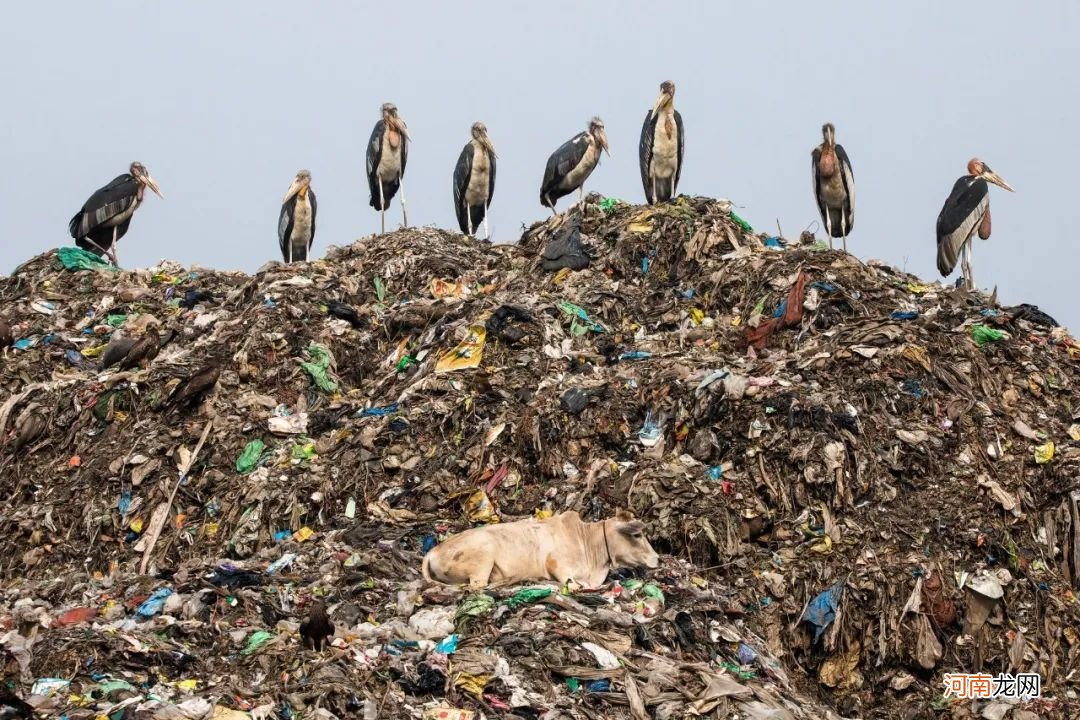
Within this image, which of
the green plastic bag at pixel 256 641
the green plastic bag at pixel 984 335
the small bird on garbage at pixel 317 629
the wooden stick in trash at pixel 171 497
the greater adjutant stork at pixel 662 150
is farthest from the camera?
the greater adjutant stork at pixel 662 150

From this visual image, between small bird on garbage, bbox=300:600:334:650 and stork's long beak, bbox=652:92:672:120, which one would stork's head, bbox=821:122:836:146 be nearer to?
stork's long beak, bbox=652:92:672:120

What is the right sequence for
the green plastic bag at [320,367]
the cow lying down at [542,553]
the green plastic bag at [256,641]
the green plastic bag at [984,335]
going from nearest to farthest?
1. the green plastic bag at [256,641]
2. the cow lying down at [542,553]
3. the green plastic bag at [984,335]
4. the green plastic bag at [320,367]

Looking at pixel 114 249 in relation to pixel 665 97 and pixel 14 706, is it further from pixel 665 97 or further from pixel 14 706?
pixel 14 706

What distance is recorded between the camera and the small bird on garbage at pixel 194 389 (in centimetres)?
1124

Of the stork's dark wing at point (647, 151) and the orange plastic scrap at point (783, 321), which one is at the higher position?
the stork's dark wing at point (647, 151)

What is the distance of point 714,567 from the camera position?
9.05 meters

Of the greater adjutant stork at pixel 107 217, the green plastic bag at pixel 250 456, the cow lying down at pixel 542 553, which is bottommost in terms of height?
the cow lying down at pixel 542 553

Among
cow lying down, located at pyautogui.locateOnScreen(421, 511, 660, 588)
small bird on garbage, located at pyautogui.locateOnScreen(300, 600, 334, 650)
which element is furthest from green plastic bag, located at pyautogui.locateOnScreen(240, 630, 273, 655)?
cow lying down, located at pyautogui.locateOnScreen(421, 511, 660, 588)

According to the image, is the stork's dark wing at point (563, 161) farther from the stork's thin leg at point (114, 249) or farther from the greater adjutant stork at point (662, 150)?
the stork's thin leg at point (114, 249)

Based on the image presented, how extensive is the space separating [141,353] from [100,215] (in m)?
4.65

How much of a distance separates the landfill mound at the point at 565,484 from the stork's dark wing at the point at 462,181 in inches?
133

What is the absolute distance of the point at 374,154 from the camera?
17.3 metres

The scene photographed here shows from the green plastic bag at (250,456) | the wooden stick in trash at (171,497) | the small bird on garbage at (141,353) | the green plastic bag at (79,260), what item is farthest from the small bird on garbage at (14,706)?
the green plastic bag at (79,260)

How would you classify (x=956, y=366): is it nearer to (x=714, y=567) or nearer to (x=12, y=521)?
(x=714, y=567)
